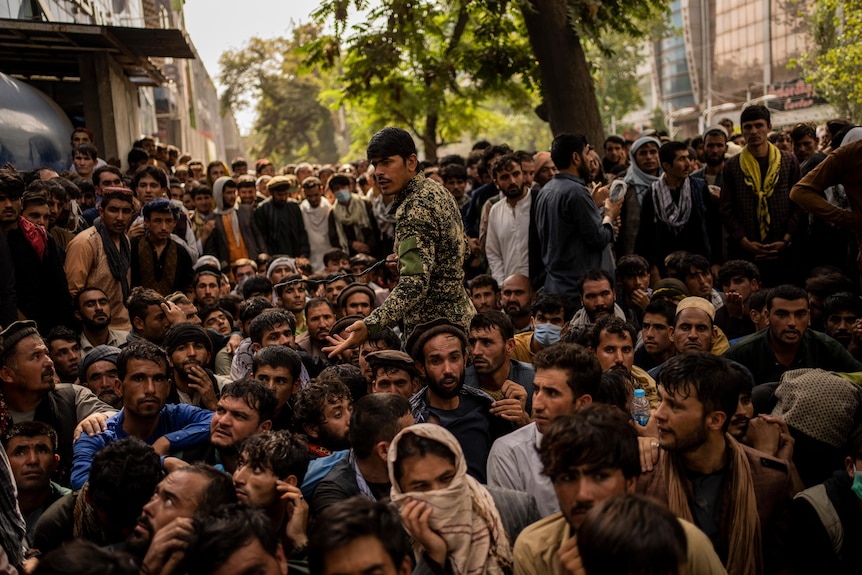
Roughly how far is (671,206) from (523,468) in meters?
4.17

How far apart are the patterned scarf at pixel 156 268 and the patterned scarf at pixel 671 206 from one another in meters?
4.12

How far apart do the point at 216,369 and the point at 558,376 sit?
3.19m

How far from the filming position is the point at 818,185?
5.78 m

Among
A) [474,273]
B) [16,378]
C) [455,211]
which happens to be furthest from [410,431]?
[474,273]

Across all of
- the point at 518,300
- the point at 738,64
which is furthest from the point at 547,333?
the point at 738,64

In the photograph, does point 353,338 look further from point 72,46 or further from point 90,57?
point 90,57

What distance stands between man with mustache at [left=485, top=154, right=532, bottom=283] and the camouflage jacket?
2427 mm

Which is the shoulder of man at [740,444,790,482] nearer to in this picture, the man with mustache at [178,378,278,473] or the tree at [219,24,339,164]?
the man with mustache at [178,378,278,473]

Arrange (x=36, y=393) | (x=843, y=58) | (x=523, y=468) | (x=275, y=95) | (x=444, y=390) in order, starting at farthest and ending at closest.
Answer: (x=275, y=95) → (x=843, y=58) → (x=36, y=393) → (x=444, y=390) → (x=523, y=468)

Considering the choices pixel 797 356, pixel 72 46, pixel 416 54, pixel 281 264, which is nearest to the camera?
pixel 797 356

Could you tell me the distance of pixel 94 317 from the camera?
5.97 m

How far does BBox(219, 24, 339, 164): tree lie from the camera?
3644cm

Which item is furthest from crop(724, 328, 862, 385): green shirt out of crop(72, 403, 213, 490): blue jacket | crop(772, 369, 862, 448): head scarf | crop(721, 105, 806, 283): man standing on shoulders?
crop(72, 403, 213, 490): blue jacket

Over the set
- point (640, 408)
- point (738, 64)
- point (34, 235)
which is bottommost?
point (640, 408)
